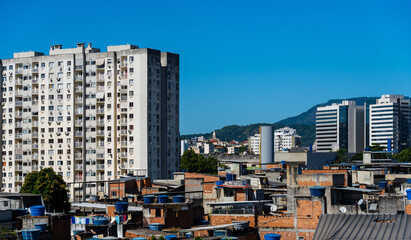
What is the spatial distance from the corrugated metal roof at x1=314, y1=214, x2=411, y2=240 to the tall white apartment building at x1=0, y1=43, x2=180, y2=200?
98.5 metres

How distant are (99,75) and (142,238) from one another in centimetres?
10642

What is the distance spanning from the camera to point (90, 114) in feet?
465

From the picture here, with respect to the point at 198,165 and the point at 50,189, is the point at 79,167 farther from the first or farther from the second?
the point at 50,189

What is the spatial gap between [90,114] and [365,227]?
111906 mm

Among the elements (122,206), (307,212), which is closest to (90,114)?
(122,206)

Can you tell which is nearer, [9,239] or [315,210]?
[9,239]

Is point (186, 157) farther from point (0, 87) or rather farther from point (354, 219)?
point (354, 219)

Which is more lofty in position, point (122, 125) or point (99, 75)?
point (99, 75)

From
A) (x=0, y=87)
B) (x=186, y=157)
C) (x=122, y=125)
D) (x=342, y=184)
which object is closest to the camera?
(x=342, y=184)

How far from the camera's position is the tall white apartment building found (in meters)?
136

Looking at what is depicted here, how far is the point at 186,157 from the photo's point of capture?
165625mm

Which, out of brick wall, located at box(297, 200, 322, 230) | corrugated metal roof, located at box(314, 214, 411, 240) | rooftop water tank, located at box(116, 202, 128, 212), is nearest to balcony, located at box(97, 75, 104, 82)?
rooftop water tank, located at box(116, 202, 128, 212)

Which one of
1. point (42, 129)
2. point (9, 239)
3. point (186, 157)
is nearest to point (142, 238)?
point (9, 239)

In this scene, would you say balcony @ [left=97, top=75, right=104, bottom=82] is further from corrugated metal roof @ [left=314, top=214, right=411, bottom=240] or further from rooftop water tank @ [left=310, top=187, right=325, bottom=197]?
corrugated metal roof @ [left=314, top=214, right=411, bottom=240]
